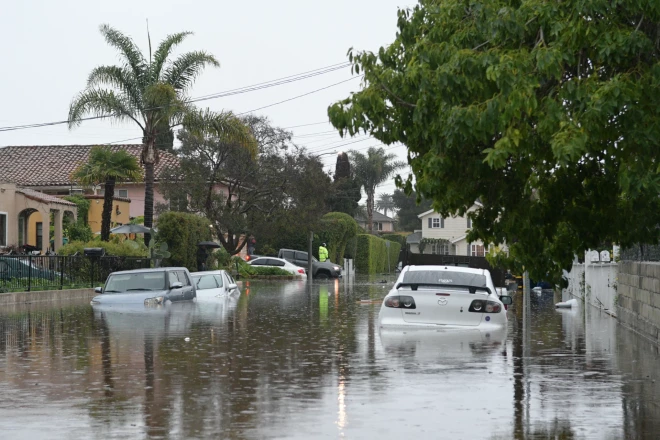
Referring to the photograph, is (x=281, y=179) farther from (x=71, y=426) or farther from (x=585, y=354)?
(x=71, y=426)

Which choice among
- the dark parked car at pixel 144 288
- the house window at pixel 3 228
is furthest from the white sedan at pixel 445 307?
the house window at pixel 3 228

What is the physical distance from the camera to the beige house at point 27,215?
1925 inches

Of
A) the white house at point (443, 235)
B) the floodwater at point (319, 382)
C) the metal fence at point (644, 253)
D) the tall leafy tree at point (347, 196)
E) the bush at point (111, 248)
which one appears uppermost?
the tall leafy tree at point (347, 196)

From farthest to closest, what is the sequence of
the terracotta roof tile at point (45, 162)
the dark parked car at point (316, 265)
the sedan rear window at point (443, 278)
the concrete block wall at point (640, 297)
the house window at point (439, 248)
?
1. the house window at point (439, 248)
2. the terracotta roof tile at point (45, 162)
3. the dark parked car at point (316, 265)
4. the concrete block wall at point (640, 297)
5. the sedan rear window at point (443, 278)

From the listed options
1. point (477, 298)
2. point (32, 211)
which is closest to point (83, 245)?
point (32, 211)

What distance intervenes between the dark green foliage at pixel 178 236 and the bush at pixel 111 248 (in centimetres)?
115

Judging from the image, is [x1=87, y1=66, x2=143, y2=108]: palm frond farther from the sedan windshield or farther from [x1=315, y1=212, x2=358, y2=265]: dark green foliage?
[x1=315, y1=212, x2=358, y2=265]: dark green foliage

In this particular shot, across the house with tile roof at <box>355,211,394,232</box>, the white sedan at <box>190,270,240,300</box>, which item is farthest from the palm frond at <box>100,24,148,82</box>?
the house with tile roof at <box>355,211,394,232</box>

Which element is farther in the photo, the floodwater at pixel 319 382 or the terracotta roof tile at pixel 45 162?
the terracotta roof tile at pixel 45 162

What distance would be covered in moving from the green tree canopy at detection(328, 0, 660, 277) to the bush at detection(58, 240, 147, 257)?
110 ft

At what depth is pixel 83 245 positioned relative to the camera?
44.1 meters

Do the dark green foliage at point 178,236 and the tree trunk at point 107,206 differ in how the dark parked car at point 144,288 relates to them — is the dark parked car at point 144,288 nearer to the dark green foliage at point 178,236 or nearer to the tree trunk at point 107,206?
the tree trunk at point 107,206

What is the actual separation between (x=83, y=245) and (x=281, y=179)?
1814 centimetres

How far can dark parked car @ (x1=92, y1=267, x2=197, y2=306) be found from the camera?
2661 cm
